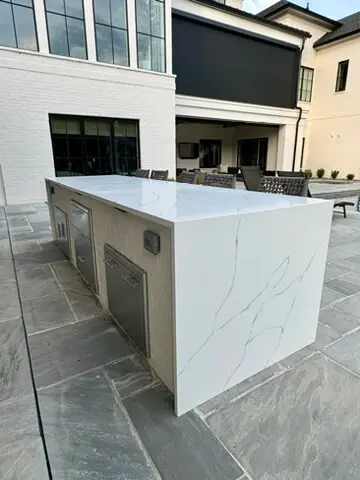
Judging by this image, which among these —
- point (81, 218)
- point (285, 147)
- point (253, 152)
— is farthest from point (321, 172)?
point (81, 218)

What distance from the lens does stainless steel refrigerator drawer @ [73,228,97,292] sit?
7.47 ft

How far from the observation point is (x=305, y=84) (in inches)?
537

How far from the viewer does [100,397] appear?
1.34m

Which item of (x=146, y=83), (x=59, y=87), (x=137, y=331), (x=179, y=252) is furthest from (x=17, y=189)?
(x=179, y=252)

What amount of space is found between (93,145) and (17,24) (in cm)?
288

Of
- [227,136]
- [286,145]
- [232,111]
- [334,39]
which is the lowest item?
[286,145]

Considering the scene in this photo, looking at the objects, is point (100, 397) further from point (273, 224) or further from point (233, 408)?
point (273, 224)

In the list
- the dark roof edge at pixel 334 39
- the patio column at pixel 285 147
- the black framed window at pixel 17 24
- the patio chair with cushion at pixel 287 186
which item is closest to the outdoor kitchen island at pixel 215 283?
the patio chair with cushion at pixel 287 186

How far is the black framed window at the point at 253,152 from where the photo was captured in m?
14.1

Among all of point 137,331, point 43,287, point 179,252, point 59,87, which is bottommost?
point 43,287

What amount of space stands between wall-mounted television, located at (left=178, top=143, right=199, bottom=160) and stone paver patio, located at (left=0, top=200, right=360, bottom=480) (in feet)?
42.1

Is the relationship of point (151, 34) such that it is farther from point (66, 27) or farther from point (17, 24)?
point (17, 24)

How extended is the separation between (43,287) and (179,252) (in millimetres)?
1969

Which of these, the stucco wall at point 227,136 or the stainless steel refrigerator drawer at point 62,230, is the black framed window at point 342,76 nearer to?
the stucco wall at point 227,136
